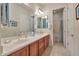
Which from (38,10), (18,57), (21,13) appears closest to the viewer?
(18,57)

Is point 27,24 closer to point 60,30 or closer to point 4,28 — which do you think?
point 4,28

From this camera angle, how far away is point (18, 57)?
1218 mm

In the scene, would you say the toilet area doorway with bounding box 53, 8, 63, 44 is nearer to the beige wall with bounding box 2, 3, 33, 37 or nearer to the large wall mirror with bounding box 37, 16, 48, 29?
the large wall mirror with bounding box 37, 16, 48, 29

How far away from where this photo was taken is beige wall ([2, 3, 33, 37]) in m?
1.46

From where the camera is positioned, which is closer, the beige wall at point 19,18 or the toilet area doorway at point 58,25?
the beige wall at point 19,18

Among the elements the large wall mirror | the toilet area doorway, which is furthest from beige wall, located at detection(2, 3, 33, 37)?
the toilet area doorway

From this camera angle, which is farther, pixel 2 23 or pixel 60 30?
pixel 60 30

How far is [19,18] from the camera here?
160 cm

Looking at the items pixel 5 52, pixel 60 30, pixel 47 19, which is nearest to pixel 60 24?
pixel 60 30

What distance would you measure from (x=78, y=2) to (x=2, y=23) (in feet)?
2.91

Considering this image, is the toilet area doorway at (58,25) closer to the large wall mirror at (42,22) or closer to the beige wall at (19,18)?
the large wall mirror at (42,22)

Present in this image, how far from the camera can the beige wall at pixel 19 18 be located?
1.46 m

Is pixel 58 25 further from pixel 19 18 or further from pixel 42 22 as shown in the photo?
pixel 19 18

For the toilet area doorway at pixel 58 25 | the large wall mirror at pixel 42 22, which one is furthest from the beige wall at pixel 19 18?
the toilet area doorway at pixel 58 25
